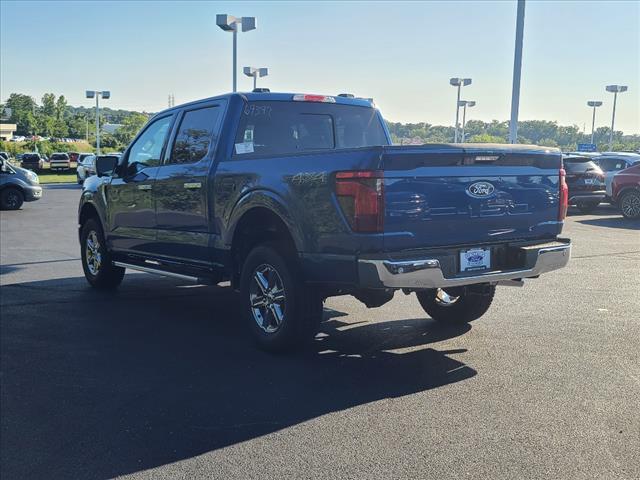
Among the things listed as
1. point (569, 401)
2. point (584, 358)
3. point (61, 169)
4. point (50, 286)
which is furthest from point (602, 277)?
point (61, 169)

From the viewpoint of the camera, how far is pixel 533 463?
3582mm

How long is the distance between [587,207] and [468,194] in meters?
15.7

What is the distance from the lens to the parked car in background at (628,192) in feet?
57.4

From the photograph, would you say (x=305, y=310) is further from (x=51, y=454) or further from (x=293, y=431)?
(x=51, y=454)

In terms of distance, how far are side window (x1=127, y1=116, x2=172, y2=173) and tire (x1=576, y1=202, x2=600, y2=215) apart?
13998 mm

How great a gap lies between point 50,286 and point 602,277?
6.99 m

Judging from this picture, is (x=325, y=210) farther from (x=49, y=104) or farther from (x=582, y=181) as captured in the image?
(x=49, y=104)

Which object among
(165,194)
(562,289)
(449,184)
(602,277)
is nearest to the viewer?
(449,184)

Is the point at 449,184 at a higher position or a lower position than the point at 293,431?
higher

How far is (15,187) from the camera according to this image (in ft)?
69.1

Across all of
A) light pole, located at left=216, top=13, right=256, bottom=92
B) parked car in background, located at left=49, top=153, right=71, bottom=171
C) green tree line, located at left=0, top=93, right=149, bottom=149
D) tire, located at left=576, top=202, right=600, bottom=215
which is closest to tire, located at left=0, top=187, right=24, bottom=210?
light pole, located at left=216, top=13, right=256, bottom=92

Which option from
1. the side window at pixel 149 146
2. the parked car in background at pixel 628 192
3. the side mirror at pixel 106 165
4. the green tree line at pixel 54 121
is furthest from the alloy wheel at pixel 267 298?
the green tree line at pixel 54 121

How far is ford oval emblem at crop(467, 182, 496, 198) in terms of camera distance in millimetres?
5002

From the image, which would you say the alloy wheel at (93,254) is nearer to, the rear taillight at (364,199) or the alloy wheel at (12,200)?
the rear taillight at (364,199)
